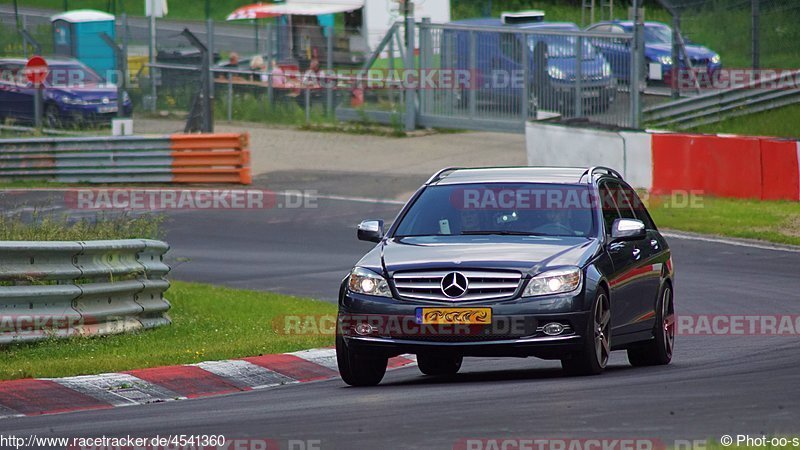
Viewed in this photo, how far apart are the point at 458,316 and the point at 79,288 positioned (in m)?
3.66

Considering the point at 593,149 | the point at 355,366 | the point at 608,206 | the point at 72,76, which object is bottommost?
the point at 355,366

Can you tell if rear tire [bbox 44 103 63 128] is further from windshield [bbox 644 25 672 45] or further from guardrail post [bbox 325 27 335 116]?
windshield [bbox 644 25 672 45]

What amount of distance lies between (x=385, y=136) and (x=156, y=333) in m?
21.7

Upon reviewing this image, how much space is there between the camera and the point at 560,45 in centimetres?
3161

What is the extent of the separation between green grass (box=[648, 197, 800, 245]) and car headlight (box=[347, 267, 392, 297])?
1161 centimetres

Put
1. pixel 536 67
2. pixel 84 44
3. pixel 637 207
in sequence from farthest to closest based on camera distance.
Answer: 1. pixel 84 44
2. pixel 536 67
3. pixel 637 207

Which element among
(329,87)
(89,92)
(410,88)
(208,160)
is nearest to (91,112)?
(89,92)

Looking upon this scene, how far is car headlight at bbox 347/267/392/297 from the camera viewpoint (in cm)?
1008

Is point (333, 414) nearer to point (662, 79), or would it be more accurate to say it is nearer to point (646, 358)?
point (646, 358)

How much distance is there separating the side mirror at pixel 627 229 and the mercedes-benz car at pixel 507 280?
10 mm

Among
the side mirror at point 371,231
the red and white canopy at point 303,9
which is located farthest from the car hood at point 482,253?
the red and white canopy at point 303,9

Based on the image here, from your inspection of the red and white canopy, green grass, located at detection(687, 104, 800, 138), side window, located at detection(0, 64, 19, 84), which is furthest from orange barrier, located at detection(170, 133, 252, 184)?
the red and white canopy

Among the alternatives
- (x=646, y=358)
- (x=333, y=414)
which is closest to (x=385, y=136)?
(x=646, y=358)

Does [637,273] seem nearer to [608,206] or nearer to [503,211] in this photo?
[608,206]
